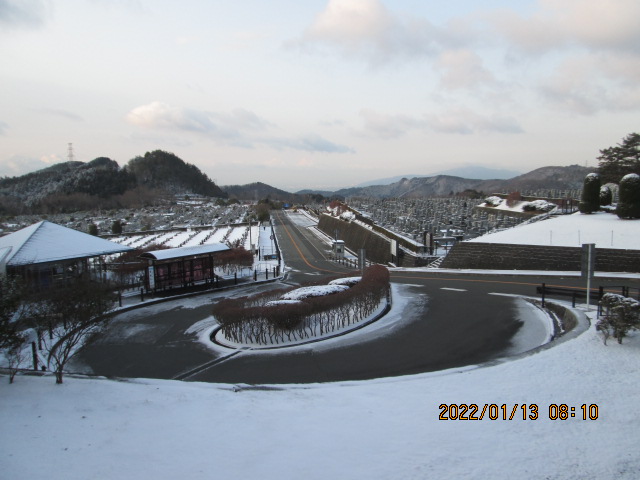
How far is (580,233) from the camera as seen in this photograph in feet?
72.4

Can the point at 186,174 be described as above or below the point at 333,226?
above

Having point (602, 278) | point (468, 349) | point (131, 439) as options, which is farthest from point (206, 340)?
point (602, 278)

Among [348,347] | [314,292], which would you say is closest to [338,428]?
[348,347]

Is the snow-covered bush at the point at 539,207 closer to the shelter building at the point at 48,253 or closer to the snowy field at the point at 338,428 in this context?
the snowy field at the point at 338,428

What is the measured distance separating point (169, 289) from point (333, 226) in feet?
141

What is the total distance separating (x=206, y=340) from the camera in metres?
12.1

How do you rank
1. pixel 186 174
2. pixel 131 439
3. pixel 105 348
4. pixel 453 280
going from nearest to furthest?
pixel 131 439
pixel 105 348
pixel 453 280
pixel 186 174

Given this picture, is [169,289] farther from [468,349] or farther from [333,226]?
[333,226]

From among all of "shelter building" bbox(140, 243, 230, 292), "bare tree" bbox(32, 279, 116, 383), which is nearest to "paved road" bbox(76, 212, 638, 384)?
"bare tree" bbox(32, 279, 116, 383)

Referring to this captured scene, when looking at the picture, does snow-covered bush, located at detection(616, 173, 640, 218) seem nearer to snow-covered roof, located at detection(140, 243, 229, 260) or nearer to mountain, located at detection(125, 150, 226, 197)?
snow-covered roof, located at detection(140, 243, 229, 260)

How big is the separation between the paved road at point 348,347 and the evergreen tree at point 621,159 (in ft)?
79.5

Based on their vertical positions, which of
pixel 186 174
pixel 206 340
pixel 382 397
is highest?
pixel 186 174

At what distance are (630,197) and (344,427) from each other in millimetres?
25765

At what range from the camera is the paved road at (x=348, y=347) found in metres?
9.02
